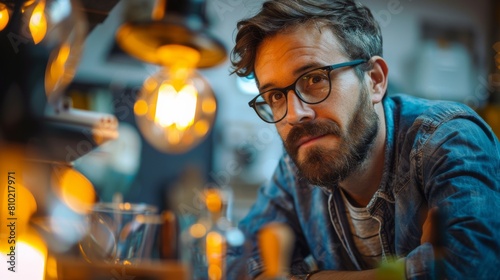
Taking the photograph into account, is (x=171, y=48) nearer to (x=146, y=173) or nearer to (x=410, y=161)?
(x=410, y=161)

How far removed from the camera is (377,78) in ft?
2.53

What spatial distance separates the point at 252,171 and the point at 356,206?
116cm

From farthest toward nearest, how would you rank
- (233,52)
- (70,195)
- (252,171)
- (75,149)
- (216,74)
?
(252,171)
(216,74)
(70,195)
(75,149)
(233,52)

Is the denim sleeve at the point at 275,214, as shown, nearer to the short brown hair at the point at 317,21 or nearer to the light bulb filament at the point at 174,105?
the short brown hair at the point at 317,21

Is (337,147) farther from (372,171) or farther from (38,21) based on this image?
(38,21)

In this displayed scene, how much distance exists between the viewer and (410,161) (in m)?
0.72

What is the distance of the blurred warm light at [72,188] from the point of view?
4.00ft

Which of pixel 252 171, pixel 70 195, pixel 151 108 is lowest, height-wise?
pixel 70 195

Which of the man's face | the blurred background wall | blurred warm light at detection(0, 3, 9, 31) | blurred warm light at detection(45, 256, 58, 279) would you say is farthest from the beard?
blurred warm light at detection(0, 3, 9, 31)

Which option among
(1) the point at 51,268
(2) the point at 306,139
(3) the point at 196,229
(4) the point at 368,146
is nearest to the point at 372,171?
(4) the point at 368,146

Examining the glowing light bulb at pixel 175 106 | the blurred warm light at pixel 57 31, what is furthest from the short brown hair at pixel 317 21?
the glowing light bulb at pixel 175 106

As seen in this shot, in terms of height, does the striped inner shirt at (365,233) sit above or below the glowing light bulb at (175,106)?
below

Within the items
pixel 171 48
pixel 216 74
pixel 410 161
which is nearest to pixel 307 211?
pixel 410 161

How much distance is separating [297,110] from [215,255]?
1.19ft
